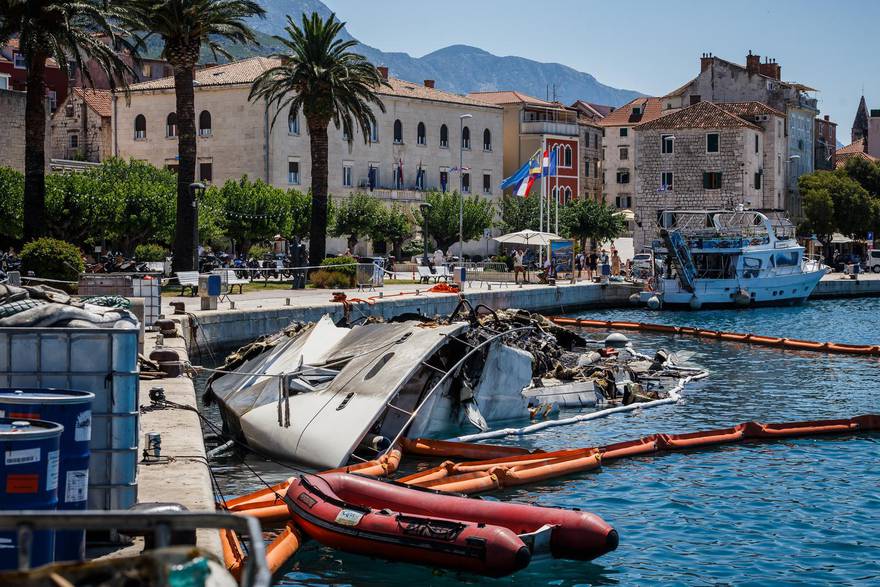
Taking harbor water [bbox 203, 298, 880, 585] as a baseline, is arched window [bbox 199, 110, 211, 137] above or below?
above

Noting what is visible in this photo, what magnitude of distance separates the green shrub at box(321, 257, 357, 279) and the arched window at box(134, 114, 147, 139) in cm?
3111

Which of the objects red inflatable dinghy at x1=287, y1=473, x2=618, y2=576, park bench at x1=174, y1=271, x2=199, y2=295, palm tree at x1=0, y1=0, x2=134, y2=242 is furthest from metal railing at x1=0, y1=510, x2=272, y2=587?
park bench at x1=174, y1=271, x2=199, y2=295

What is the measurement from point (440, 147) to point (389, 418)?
64.4 m

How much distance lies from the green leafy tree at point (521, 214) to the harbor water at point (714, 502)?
167ft

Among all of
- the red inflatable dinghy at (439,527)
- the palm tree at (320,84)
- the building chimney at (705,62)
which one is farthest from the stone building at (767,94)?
the red inflatable dinghy at (439,527)

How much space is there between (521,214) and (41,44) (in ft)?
154

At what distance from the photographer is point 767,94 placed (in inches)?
3728

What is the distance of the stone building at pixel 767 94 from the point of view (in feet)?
309

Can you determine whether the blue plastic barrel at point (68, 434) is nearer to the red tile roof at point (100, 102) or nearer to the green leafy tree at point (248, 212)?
the green leafy tree at point (248, 212)

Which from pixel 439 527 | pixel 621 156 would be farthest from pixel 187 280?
pixel 621 156

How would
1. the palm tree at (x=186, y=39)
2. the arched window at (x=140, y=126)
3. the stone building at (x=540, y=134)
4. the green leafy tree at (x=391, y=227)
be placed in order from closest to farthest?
the palm tree at (x=186, y=39), the green leafy tree at (x=391, y=227), the arched window at (x=140, y=126), the stone building at (x=540, y=134)

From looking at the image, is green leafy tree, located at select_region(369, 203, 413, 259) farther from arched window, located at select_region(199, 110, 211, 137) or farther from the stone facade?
the stone facade

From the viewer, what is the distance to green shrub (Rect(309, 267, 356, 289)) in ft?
152

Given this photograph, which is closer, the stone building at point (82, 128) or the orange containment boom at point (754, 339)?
the orange containment boom at point (754, 339)
